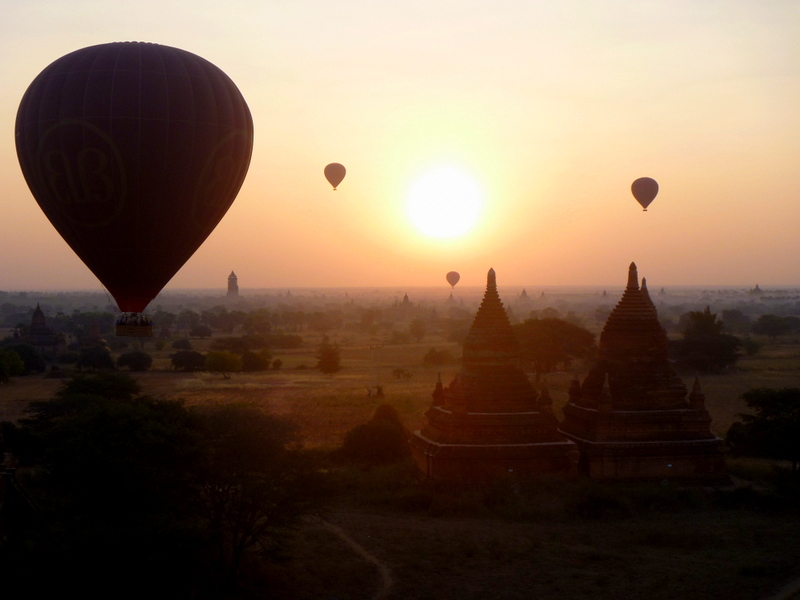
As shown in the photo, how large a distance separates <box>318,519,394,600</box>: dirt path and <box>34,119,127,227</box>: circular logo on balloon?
7.87 m

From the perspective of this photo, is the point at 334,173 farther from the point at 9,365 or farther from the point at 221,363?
the point at 9,365

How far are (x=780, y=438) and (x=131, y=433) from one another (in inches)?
598

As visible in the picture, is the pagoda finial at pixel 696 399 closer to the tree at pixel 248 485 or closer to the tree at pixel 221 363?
the tree at pixel 248 485

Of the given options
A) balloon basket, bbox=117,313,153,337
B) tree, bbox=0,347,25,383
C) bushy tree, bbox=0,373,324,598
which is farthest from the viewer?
tree, bbox=0,347,25,383

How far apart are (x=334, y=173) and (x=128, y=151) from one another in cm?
1291

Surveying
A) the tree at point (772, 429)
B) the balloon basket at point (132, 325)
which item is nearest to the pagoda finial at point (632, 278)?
the tree at point (772, 429)

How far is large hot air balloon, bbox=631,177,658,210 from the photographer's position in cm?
2758

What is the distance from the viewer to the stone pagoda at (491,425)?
17234mm

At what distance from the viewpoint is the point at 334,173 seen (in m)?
28.1

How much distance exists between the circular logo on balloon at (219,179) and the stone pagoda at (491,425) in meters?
6.59

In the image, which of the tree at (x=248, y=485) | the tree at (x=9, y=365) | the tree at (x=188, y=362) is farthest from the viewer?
the tree at (x=188, y=362)

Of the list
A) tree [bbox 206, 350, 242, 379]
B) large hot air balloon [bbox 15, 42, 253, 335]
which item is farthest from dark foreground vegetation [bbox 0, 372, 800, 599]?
tree [bbox 206, 350, 242, 379]

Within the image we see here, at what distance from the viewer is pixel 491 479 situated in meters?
17.1

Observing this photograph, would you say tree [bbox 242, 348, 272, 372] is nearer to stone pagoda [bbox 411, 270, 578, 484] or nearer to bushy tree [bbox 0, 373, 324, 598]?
stone pagoda [bbox 411, 270, 578, 484]
